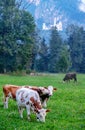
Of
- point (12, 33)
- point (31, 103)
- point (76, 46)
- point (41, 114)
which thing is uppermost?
point (12, 33)

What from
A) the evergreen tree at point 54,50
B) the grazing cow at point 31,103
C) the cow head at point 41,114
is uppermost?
the evergreen tree at point 54,50

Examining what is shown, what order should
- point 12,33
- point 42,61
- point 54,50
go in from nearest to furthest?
point 12,33, point 42,61, point 54,50

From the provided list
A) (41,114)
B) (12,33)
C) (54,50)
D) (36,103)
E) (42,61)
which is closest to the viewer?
(41,114)

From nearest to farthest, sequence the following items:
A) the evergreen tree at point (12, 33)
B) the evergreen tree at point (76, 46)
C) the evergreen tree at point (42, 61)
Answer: the evergreen tree at point (12, 33) < the evergreen tree at point (42, 61) < the evergreen tree at point (76, 46)

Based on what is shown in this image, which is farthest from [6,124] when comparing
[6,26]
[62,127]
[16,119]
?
[6,26]

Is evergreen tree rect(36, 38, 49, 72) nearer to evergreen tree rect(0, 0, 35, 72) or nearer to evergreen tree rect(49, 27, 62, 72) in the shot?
evergreen tree rect(49, 27, 62, 72)

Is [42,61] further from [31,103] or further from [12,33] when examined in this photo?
[31,103]

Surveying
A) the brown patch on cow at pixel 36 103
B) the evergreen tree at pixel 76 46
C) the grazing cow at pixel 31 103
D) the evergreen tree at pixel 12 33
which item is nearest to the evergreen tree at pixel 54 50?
the evergreen tree at pixel 76 46

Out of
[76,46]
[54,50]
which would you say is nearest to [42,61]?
[54,50]

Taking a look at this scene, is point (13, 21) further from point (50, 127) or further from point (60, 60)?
point (50, 127)

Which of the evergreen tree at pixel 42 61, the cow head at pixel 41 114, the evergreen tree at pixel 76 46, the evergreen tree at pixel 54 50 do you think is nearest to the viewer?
the cow head at pixel 41 114

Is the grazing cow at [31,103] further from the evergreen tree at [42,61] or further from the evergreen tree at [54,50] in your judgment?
the evergreen tree at [42,61]

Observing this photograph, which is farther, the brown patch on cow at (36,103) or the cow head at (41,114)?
the brown patch on cow at (36,103)

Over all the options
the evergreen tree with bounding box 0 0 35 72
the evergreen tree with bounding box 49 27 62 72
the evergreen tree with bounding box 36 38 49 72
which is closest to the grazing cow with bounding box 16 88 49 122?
the evergreen tree with bounding box 0 0 35 72
